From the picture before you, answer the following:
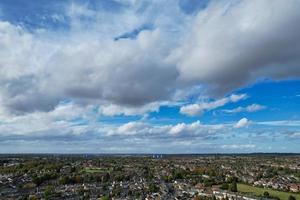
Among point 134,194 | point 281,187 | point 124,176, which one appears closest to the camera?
point 134,194

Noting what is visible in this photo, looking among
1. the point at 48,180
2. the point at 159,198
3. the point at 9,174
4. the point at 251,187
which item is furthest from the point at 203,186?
the point at 9,174

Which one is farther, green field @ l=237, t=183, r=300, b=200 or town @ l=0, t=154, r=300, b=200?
green field @ l=237, t=183, r=300, b=200

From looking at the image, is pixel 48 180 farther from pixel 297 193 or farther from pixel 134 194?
pixel 297 193

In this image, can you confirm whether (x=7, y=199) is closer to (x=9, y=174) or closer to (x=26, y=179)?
(x=26, y=179)

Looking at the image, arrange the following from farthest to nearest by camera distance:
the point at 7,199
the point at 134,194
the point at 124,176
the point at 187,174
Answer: the point at 187,174 < the point at 124,176 < the point at 134,194 < the point at 7,199

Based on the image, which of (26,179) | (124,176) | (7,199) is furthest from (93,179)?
(7,199)

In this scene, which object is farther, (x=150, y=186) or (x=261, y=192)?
(x=150, y=186)

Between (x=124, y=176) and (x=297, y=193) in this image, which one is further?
(x=124, y=176)

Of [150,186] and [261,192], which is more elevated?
[150,186]

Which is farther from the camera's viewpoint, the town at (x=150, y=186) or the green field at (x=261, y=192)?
the green field at (x=261, y=192)
